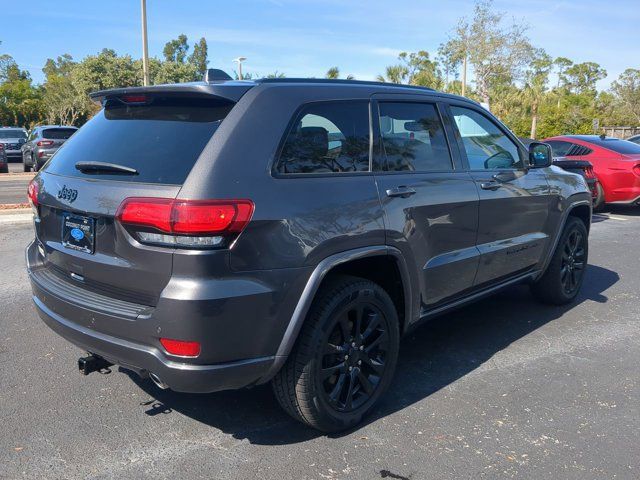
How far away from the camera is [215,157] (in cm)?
274

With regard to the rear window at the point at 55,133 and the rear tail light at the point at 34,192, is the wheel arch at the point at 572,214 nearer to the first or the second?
the rear tail light at the point at 34,192

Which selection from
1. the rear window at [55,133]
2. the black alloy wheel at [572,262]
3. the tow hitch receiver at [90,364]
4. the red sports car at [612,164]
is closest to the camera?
the tow hitch receiver at [90,364]

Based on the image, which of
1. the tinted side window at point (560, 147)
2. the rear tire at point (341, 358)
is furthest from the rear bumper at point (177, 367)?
the tinted side window at point (560, 147)

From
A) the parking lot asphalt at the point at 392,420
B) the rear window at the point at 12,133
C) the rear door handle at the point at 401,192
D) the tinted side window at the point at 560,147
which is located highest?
the rear window at the point at 12,133

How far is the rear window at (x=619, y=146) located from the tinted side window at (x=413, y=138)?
916cm

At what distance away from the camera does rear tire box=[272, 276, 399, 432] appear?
9.92 feet

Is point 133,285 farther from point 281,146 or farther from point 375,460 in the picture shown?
point 375,460

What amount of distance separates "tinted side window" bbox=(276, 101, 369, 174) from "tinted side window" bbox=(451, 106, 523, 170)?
1.10 metres

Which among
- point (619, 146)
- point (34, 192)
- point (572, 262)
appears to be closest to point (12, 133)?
point (619, 146)

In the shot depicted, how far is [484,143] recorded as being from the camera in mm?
4578

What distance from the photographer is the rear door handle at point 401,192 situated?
3425 millimetres

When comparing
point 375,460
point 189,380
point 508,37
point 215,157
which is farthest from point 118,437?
point 508,37

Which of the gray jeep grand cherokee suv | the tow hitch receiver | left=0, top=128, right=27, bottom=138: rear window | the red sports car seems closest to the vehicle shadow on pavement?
the gray jeep grand cherokee suv

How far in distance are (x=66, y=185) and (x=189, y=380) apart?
50.6 inches
